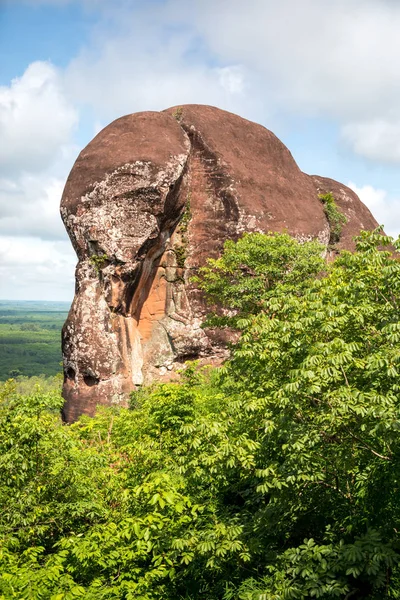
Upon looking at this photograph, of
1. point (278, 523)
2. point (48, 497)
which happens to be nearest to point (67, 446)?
point (48, 497)

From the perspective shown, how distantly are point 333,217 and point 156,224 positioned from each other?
9757 millimetres

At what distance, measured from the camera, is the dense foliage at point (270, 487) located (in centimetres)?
595

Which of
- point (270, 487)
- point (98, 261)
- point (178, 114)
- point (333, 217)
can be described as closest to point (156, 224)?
point (98, 261)

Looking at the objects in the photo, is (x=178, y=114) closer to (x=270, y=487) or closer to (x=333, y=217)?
(x=333, y=217)

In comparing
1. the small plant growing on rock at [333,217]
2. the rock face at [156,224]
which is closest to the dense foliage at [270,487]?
the rock face at [156,224]

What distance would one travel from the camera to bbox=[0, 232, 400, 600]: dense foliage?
19.5ft

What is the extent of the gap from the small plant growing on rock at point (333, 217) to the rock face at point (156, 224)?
2.96ft

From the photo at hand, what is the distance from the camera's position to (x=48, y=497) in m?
8.46

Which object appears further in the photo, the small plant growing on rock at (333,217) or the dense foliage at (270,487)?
the small plant growing on rock at (333,217)

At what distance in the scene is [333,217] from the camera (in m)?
25.5

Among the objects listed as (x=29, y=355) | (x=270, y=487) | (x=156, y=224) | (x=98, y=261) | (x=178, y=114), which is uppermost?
(x=178, y=114)

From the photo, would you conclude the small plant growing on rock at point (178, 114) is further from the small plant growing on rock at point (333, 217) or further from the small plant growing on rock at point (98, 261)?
the small plant growing on rock at point (333, 217)

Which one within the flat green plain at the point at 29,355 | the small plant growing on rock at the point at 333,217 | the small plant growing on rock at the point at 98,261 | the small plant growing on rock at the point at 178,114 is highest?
the small plant growing on rock at the point at 178,114

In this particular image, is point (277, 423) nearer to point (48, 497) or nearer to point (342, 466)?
point (342, 466)
